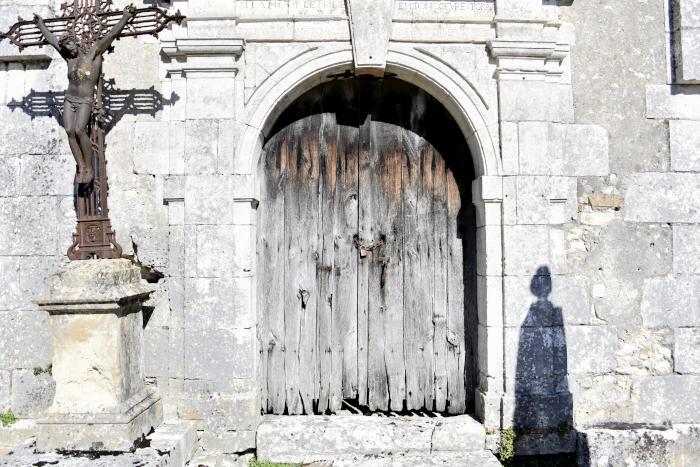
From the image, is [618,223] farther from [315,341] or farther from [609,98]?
[315,341]

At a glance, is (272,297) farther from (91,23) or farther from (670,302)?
(670,302)

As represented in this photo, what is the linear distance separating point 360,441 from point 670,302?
2.17 m

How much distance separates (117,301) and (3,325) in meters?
1.14

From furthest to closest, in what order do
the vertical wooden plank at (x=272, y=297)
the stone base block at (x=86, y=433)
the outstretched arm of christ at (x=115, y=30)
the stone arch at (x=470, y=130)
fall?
the vertical wooden plank at (x=272, y=297) < the stone arch at (x=470, y=130) < the outstretched arm of christ at (x=115, y=30) < the stone base block at (x=86, y=433)

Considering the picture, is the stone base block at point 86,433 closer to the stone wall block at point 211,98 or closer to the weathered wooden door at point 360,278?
the weathered wooden door at point 360,278

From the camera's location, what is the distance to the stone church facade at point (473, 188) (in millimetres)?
3455

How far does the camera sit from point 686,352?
11.7 ft

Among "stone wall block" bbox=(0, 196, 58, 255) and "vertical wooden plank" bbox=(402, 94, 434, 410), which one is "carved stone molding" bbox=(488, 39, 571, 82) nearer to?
"vertical wooden plank" bbox=(402, 94, 434, 410)

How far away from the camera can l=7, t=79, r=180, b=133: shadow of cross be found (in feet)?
11.7

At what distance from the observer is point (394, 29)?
140 inches

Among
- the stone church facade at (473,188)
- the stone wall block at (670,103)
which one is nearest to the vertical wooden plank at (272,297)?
the stone church facade at (473,188)

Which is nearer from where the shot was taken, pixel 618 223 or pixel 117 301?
pixel 117 301

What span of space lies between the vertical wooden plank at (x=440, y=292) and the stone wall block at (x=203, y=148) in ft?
4.88

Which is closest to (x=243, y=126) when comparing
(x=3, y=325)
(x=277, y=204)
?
(x=277, y=204)
